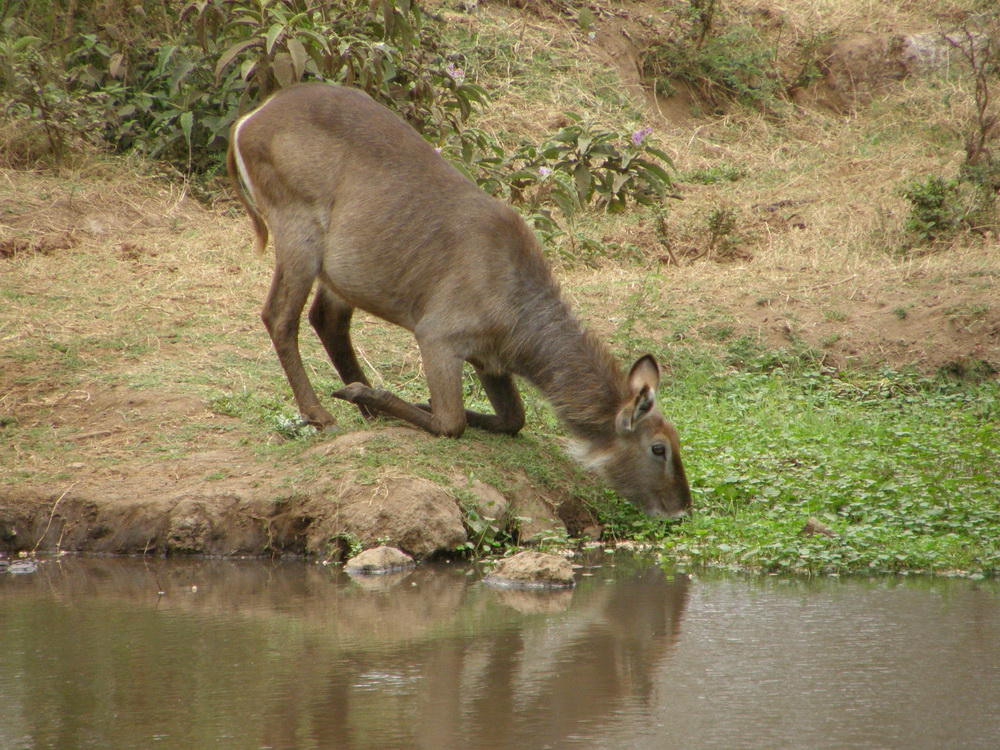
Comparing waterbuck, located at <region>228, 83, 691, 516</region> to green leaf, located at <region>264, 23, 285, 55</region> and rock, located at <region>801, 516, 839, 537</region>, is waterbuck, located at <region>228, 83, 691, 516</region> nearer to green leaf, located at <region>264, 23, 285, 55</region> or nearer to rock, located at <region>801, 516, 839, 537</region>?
rock, located at <region>801, 516, 839, 537</region>

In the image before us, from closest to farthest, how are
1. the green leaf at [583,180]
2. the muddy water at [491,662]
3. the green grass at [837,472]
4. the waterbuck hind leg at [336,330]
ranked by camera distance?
the muddy water at [491,662]
the green grass at [837,472]
the waterbuck hind leg at [336,330]
the green leaf at [583,180]

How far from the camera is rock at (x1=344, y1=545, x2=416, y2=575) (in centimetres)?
448

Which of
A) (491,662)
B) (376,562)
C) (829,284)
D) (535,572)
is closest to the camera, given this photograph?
(491,662)

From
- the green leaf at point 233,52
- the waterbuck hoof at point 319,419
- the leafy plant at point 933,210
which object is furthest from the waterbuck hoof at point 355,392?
the leafy plant at point 933,210

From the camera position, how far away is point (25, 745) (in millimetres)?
2641

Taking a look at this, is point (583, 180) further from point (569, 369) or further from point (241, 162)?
point (569, 369)

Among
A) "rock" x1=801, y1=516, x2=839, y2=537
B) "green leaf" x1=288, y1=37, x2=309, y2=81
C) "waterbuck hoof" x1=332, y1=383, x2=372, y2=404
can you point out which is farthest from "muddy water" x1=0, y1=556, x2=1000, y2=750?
"green leaf" x1=288, y1=37, x2=309, y2=81

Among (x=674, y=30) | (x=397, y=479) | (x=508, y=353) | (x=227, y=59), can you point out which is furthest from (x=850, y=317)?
(x=674, y=30)

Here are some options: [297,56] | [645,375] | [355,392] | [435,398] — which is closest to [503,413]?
[435,398]

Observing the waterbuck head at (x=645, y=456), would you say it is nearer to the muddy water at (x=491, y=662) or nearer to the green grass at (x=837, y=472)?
the green grass at (x=837, y=472)

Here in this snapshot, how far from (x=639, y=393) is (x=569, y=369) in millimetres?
383

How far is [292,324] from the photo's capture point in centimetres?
551

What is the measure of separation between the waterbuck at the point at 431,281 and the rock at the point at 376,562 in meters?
0.83

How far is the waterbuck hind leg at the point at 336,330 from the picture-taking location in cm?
580
